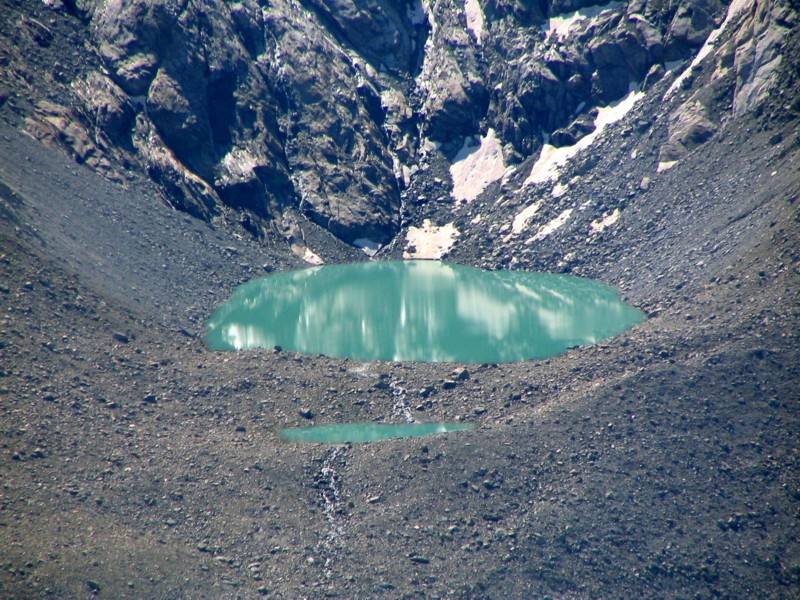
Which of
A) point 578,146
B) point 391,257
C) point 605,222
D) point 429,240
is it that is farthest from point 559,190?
point 391,257

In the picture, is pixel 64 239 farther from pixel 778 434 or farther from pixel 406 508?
pixel 778 434

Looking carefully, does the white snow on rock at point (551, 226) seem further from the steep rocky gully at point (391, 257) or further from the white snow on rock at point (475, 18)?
the white snow on rock at point (475, 18)

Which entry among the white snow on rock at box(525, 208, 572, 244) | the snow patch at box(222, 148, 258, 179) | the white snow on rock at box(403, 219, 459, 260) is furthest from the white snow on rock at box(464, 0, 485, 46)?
the snow patch at box(222, 148, 258, 179)

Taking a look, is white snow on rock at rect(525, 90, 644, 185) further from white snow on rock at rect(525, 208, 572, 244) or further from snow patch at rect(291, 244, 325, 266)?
snow patch at rect(291, 244, 325, 266)

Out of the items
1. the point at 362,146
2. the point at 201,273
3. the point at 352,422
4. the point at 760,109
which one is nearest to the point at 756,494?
the point at 352,422

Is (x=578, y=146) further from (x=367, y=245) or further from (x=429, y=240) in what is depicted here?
(x=367, y=245)

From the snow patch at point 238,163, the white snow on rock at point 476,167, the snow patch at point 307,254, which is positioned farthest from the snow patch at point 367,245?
the snow patch at point 238,163

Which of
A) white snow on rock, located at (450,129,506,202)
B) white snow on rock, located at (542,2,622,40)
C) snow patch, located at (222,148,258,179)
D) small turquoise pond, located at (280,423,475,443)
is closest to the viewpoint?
small turquoise pond, located at (280,423,475,443)
